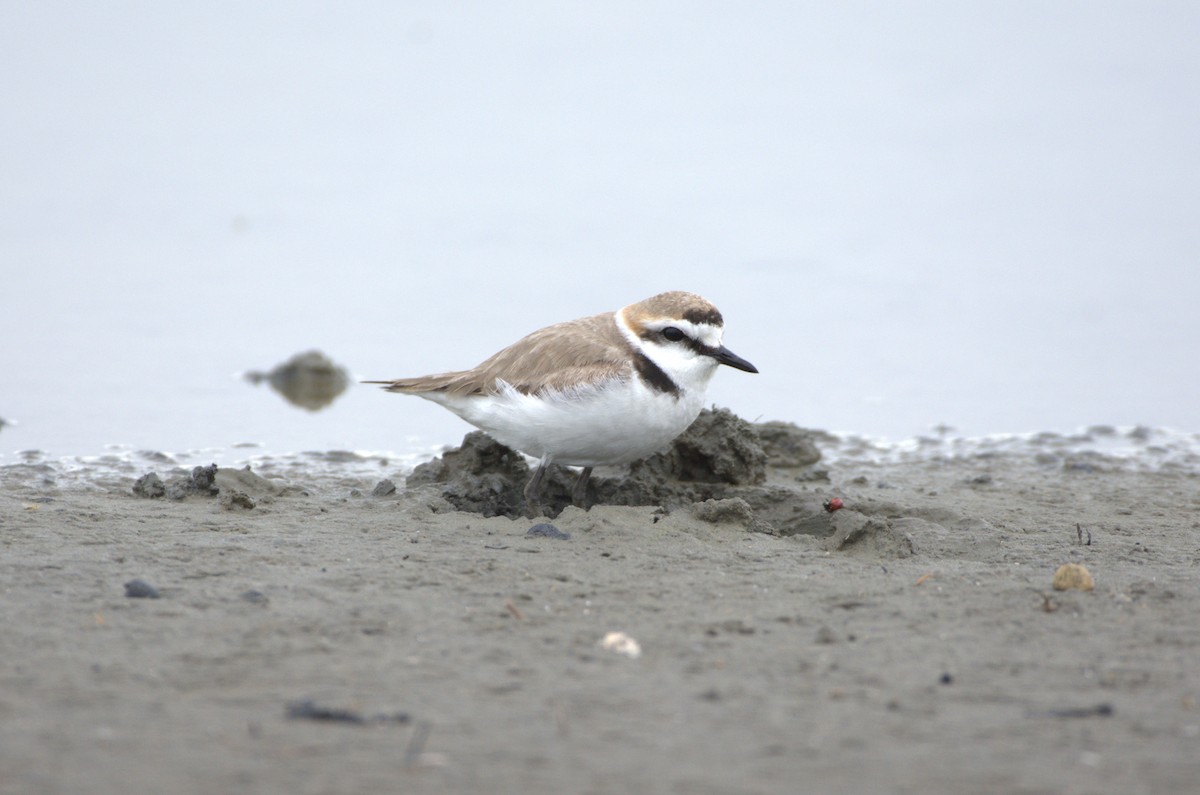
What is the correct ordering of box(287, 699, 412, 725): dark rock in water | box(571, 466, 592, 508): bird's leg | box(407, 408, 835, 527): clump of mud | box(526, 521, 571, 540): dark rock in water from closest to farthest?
box(287, 699, 412, 725): dark rock in water < box(526, 521, 571, 540): dark rock in water < box(571, 466, 592, 508): bird's leg < box(407, 408, 835, 527): clump of mud

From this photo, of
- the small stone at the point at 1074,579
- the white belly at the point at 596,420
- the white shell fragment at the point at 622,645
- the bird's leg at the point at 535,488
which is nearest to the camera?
the white shell fragment at the point at 622,645

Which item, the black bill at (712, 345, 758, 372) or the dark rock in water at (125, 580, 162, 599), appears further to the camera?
the black bill at (712, 345, 758, 372)

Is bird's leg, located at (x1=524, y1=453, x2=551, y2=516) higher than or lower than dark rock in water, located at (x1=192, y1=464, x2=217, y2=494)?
higher

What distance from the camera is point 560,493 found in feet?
24.8

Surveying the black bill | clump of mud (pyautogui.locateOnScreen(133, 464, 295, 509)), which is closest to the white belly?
the black bill

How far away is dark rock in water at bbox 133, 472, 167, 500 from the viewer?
6.93 metres

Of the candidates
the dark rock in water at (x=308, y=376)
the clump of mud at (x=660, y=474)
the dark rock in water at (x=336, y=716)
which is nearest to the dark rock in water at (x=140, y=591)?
the dark rock in water at (x=336, y=716)

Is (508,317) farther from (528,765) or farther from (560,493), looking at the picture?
(528,765)

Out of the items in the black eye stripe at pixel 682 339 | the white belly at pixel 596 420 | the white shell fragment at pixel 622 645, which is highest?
the black eye stripe at pixel 682 339

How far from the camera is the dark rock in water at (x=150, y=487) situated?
22.7 feet

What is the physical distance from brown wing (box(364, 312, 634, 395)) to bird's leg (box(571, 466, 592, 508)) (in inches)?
25.1

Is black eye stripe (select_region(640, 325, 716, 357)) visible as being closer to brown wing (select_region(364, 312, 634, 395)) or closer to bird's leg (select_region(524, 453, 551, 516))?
brown wing (select_region(364, 312, 634, 395))

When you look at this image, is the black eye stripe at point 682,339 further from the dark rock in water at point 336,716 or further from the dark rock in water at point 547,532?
the dark rock in water at point 336,716

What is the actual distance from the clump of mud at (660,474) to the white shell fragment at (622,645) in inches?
103
